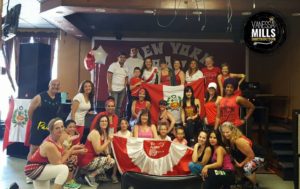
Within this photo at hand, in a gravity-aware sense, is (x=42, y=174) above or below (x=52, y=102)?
below

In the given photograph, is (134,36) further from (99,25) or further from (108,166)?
(108,166)

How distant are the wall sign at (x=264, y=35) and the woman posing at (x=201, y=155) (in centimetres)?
127

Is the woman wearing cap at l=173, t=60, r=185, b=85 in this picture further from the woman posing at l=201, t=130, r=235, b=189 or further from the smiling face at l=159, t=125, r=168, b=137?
the woman posing at l=201, t=130, r=235, b=189

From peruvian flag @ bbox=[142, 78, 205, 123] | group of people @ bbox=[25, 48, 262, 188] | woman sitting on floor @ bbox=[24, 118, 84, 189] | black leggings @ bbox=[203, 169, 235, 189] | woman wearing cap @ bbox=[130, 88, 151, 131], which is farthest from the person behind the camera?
peruvian flag @ bbox=[142, 78, 205, 123]

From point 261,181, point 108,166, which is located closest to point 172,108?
point 108,166

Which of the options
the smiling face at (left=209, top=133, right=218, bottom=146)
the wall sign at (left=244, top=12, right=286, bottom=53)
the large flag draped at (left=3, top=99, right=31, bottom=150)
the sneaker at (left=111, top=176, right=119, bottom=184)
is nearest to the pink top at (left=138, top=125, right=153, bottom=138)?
the sneaker at (left=111, top=176, right=119, bottom=184)

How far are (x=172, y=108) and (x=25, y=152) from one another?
304 cm

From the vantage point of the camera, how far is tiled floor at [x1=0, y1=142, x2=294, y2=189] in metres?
4.22

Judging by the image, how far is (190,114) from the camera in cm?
483

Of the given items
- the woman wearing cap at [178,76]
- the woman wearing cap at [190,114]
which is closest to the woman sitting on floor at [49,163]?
the woman wearing cap at [190,114]

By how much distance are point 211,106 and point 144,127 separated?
111 centimetres

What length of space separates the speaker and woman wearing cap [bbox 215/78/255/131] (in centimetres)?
351

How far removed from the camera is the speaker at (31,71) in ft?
19.5

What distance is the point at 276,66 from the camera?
6.91m
